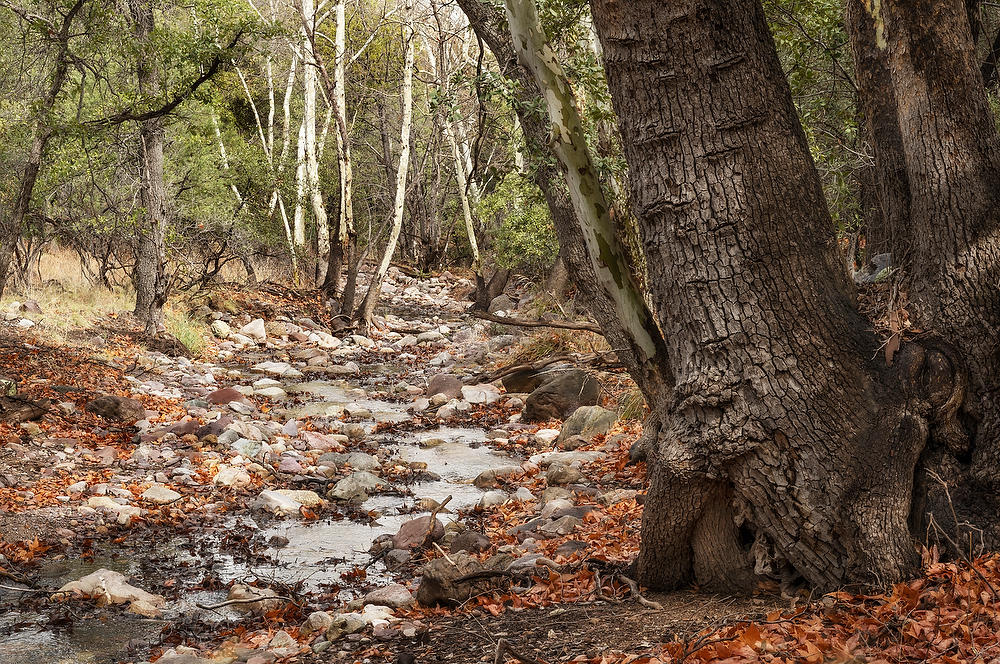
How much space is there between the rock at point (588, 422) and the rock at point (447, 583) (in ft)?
11.7

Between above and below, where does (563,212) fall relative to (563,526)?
above

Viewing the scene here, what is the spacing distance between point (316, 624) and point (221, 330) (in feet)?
34.2

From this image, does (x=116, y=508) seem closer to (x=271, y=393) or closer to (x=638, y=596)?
(x=638, y=596)

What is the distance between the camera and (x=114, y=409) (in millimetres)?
8234

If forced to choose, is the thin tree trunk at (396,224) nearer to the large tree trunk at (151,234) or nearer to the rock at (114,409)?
the large tree trunk at (151,234)

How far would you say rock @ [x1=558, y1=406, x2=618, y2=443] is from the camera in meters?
→ 7.61

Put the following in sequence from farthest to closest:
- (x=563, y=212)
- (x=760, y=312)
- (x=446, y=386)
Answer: (x=446, y=386) → (x=563, y=212) → (x=760, y=312)

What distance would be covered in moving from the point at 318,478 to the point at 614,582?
401 centimetres

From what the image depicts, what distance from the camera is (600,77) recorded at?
17.6 ft

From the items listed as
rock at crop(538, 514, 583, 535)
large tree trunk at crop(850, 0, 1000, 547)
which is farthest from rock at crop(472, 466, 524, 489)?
large tree trunk at crop(850, 0, 1000, 547)

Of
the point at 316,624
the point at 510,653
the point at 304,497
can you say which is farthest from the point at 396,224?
the point at 510,653

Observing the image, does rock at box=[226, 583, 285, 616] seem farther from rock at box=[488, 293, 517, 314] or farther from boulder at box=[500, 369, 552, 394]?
rock at box=[488, 293, 517, 314]

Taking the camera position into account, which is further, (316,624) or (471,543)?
(471,543)

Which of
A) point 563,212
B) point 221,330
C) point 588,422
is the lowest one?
point 588,422
